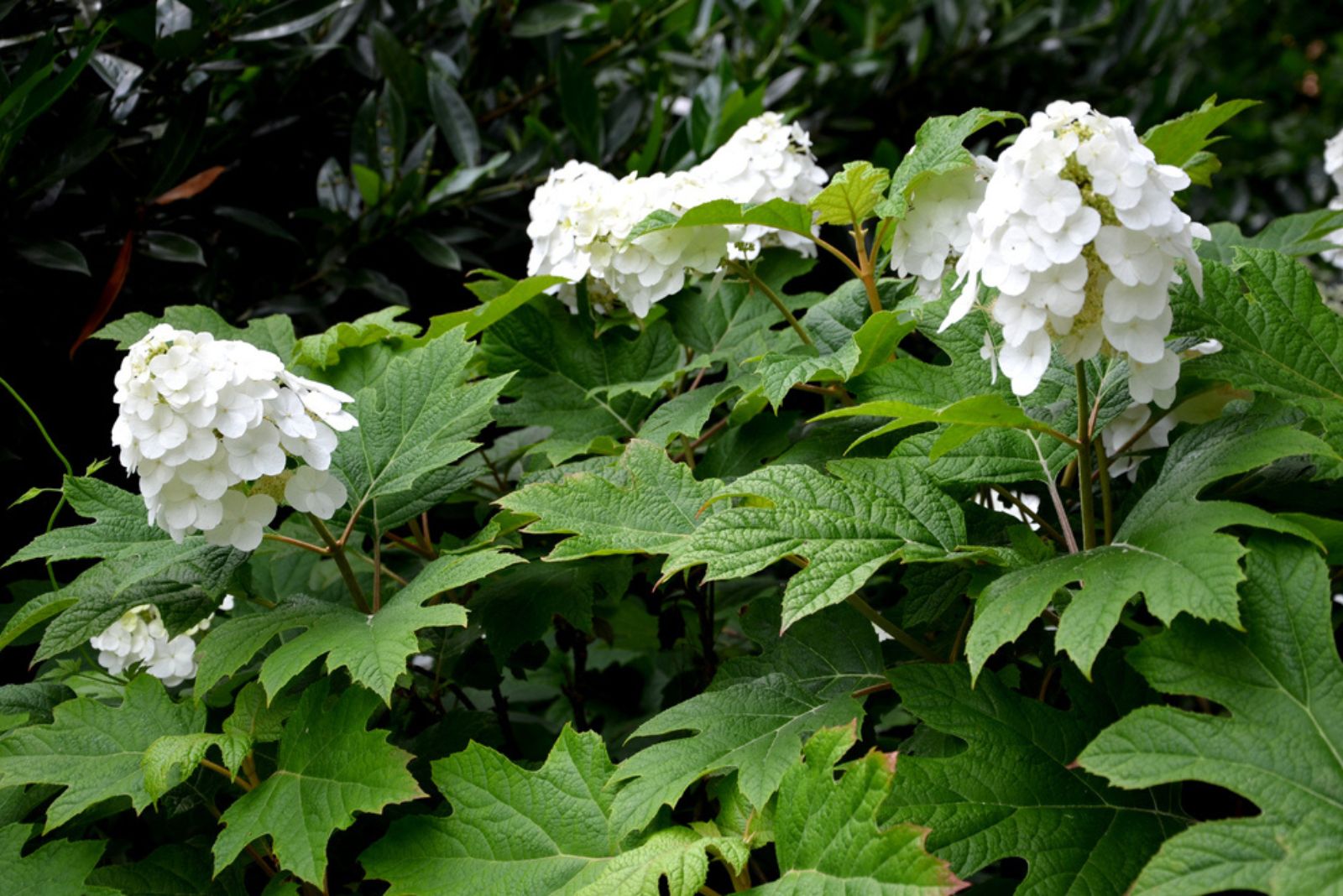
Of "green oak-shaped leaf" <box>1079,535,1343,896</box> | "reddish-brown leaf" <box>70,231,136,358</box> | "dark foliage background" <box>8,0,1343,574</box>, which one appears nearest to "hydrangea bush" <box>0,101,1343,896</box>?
"green oak-shaped leaf" <box>1079,535,1343,896</box>

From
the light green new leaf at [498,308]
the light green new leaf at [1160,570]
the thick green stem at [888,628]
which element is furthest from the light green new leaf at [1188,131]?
the light green new leaf at [498,308]

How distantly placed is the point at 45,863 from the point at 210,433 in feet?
1.96

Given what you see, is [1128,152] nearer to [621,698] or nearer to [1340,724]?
[1340,724]

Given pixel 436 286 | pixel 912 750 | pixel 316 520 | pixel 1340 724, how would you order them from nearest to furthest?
pixel 1340 724 → pixel 912 750 → pixel 316 520 → pixel 436 286

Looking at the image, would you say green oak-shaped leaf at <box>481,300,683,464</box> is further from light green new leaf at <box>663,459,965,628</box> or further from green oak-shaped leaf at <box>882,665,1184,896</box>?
green oak-shaped leaf at <box>882,665,1184,896</box>

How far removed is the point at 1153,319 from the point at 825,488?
365mm

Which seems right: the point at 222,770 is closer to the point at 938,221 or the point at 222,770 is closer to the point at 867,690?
the point at 867,690

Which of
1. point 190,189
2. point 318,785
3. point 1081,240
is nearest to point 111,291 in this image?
point 190,189

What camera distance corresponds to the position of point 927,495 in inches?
48.7

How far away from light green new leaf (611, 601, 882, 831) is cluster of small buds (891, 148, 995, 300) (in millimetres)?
465

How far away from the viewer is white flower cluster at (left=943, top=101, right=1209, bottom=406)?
1021 mm

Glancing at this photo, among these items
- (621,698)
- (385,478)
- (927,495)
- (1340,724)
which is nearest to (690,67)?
(621,698)

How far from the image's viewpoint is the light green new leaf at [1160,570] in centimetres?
99

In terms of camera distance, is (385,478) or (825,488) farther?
(385,478)
